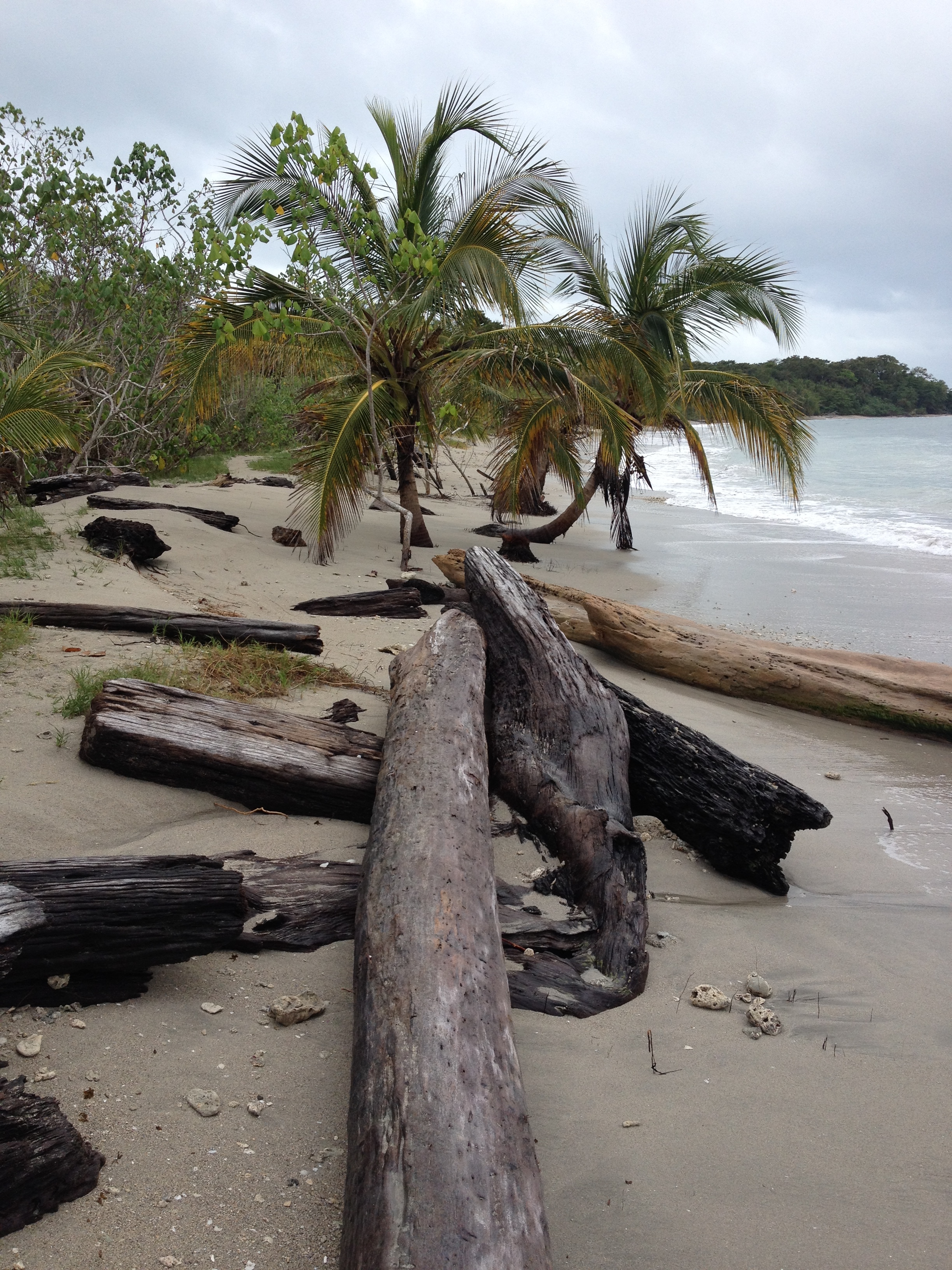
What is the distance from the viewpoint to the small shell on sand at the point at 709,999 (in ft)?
8.34

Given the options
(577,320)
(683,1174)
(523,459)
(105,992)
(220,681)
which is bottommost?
(683,1174)

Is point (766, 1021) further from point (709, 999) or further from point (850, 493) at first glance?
point (850, 493)

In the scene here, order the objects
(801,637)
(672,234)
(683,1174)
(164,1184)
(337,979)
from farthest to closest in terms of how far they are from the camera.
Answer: (672,234), (801,637), (337,979), (683,1174), (164,1184)

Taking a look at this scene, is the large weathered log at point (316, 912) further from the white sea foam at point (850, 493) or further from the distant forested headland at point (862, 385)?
the distant forested headland at point (862, 385)

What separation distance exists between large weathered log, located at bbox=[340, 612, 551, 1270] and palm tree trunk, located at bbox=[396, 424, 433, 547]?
8225 mm

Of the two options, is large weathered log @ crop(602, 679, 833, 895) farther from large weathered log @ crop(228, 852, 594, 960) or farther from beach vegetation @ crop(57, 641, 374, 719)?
beach vegetation @ crop(57, 641, 374, 719)

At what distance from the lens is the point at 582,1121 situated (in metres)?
2.09

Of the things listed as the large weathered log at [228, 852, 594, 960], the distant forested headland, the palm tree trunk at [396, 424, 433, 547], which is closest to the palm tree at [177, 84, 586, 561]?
the palm tree trunk at [396, 424, 433, 547]

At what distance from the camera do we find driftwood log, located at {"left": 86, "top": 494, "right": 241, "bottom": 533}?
9141 mm

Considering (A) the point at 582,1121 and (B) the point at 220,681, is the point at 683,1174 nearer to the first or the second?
(A) the point at 582,1121

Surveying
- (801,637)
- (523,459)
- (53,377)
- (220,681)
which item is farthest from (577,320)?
(220,681)

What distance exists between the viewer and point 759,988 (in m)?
2.63

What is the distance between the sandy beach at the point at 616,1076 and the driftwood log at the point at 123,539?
3448 millimetres

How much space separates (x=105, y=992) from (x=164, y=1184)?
59cm
